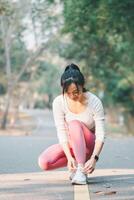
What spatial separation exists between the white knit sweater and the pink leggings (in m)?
0.08

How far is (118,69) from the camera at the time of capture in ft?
122

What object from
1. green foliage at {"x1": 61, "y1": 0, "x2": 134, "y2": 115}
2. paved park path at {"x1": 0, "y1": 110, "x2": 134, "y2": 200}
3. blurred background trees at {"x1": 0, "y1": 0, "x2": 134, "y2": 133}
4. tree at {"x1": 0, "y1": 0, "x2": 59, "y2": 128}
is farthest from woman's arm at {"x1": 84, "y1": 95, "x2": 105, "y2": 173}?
tree at {"x1": 0, "y1": 0, "x2": 59, "y2": 128}

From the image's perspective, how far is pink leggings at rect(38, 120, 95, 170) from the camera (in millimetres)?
7109

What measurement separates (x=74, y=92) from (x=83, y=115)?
13.0 inches

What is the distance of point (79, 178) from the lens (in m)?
7.07

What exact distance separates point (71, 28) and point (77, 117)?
1852cm

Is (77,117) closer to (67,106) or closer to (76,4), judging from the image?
(67,106)

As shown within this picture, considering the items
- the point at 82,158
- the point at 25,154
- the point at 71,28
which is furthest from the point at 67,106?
the point at 71,28

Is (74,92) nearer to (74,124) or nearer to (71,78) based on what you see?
(71,78)

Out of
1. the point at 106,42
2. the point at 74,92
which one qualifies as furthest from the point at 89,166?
the point at 106,42

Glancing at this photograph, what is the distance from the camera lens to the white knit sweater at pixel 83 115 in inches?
289

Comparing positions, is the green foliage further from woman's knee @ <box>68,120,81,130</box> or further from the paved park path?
woman's knee @ <box>68,120,81,130</box>

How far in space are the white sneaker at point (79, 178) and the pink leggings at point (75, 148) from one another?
0.11 meters

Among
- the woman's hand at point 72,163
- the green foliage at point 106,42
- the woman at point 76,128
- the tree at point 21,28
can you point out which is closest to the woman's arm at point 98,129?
the woman at point 76,128
